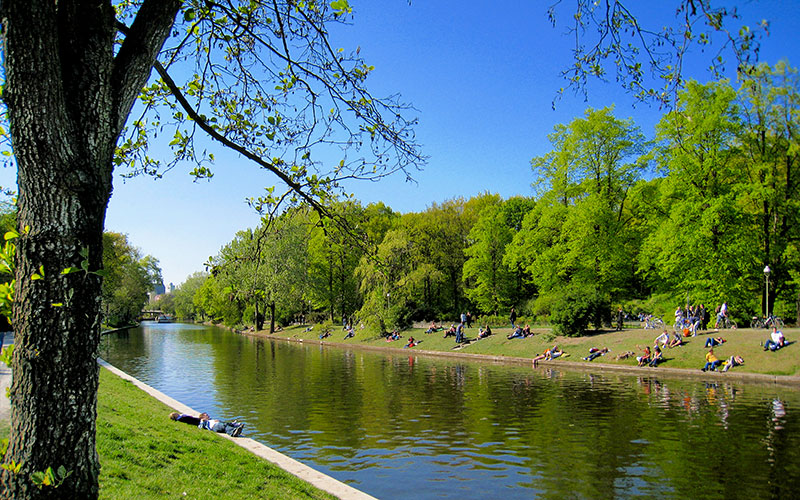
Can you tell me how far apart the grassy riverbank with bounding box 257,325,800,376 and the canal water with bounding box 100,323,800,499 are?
6.97ft

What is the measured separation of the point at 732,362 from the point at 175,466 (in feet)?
72.9

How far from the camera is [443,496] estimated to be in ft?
30.6

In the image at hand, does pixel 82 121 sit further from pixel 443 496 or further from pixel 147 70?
pixel 443 496

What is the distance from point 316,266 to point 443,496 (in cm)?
5566

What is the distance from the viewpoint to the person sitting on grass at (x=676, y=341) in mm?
25719

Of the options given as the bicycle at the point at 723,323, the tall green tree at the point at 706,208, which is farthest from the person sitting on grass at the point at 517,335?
the bicycle at the point at 723,323

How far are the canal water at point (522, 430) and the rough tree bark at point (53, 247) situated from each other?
23.3 ft

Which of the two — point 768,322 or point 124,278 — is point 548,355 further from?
point 124,278

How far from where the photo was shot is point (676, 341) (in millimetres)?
25875

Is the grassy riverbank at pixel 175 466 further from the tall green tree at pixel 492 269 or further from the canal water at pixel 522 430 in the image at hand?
the tall green tree at pixel 492 269

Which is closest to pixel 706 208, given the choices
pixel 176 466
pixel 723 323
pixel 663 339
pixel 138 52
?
pixel 723 323

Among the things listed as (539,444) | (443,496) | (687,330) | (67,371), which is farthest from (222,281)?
(687,330)

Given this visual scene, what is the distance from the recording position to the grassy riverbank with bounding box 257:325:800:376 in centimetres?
2134

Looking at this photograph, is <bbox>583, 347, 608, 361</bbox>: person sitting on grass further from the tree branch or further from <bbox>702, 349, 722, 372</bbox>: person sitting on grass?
the tree branch
